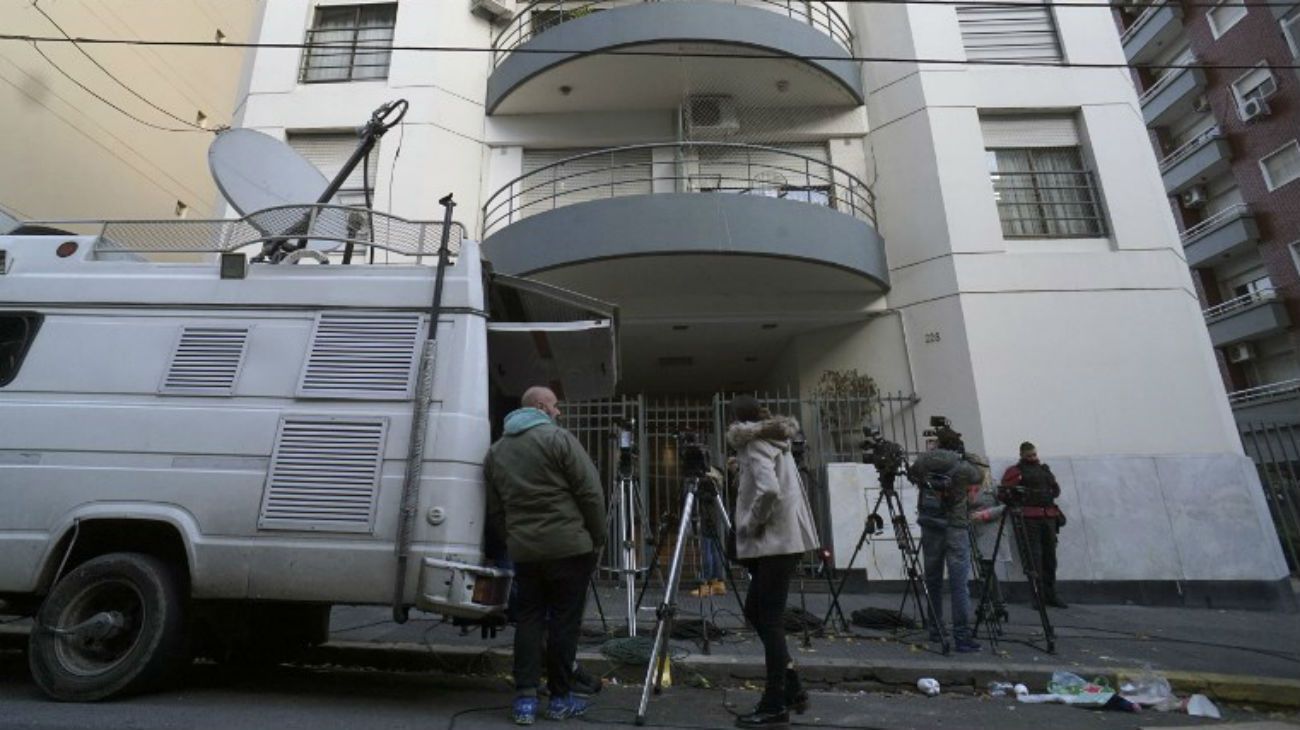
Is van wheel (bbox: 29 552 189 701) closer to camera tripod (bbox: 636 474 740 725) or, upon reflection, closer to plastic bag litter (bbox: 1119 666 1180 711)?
camera tripod (bbox: 636 474 740 725)

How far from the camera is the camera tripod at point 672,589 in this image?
3.84 m

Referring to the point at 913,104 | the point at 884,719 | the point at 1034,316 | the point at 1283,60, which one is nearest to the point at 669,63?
the point at 913,104

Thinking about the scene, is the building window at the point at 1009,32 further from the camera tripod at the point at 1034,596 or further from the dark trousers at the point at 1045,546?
the camera tripod at the point at 1034,596

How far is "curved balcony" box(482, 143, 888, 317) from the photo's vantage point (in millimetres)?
8977

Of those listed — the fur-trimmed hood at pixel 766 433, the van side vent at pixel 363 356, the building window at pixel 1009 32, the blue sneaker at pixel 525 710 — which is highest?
the building window at pixel 1009 32

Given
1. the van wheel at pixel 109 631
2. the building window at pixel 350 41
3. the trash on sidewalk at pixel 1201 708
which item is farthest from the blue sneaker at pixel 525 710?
the building window at pixel 350 41

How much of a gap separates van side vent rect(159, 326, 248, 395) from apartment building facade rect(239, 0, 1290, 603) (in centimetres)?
542

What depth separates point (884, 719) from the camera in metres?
3.96

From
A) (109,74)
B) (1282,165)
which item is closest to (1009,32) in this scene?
(1282,165)

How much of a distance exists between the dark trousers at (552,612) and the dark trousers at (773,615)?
1.00 m

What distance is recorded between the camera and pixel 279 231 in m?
4.70

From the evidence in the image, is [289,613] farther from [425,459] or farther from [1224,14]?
[1224,14]

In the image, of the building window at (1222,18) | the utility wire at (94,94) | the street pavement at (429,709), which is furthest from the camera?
the building window at (1222,18)

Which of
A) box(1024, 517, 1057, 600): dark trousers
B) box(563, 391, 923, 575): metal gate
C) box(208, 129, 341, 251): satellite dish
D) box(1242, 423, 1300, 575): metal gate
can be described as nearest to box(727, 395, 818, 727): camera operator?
box(208, 129, 341, 251): satellite dish
